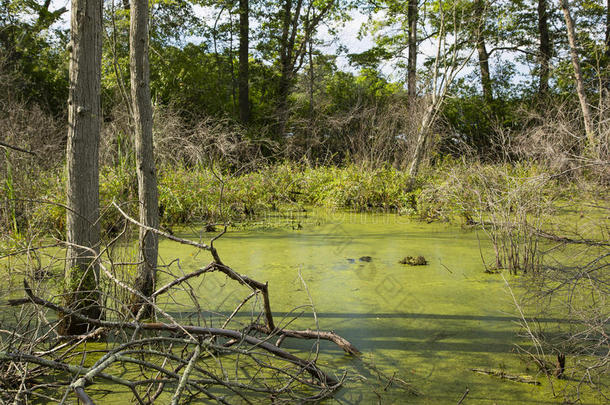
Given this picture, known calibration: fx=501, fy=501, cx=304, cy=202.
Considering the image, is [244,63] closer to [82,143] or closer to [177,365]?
[82,143]

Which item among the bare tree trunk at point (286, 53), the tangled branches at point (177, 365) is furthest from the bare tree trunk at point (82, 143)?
the bare tree trunk at point (286, 53)

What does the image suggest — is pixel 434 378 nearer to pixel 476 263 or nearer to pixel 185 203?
pixel 476 263

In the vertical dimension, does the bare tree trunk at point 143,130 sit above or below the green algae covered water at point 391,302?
above

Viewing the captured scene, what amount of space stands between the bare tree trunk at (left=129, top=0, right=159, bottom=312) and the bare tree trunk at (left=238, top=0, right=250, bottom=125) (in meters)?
11.2

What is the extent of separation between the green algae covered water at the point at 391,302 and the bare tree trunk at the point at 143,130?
0.43 metres

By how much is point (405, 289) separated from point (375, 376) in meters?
1.61

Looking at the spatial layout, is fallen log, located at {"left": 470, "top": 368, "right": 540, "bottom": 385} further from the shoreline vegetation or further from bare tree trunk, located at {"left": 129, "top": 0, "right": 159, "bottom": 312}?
the shoreline vegetation

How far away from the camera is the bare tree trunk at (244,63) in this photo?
14.6 m

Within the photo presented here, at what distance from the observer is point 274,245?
5.90m

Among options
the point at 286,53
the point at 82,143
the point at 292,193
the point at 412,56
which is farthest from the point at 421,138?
the point at 286,53

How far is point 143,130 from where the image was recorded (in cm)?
357

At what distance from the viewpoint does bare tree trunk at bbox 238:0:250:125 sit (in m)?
14.6

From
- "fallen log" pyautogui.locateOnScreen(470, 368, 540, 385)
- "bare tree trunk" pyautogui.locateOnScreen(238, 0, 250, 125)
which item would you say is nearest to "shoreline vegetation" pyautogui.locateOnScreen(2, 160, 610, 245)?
"fallen log" pyautogui.locateOnScreen(470, 368, 540, 385)

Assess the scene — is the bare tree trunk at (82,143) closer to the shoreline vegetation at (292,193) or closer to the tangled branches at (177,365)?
the tangled branches at (177,365)
